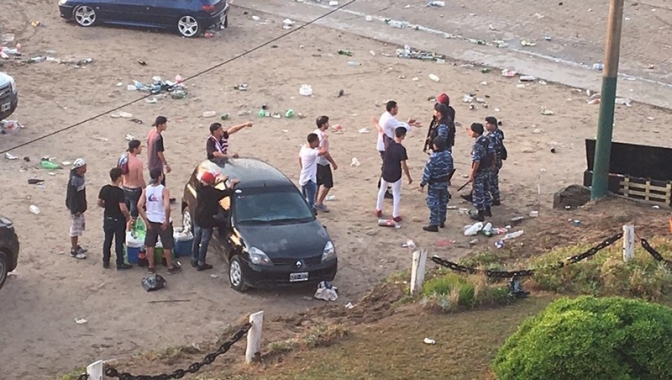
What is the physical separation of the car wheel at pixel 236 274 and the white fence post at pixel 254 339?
135 inches

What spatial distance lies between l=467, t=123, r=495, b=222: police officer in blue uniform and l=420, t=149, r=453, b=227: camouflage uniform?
595mm

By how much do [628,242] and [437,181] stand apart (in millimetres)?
4101

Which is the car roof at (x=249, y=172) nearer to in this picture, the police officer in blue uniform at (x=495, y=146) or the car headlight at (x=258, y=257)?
the car headlight at (x=258, y=257)

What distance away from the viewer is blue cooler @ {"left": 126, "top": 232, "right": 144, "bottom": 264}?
15.7 meters

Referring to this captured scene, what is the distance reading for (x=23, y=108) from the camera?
22.8 meters

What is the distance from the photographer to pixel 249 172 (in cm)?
1642

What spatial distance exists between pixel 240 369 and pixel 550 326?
338cm

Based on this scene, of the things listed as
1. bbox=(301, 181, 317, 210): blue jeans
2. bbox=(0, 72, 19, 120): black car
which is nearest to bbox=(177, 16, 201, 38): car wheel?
bbox=(0, 72, 19, 120): black car

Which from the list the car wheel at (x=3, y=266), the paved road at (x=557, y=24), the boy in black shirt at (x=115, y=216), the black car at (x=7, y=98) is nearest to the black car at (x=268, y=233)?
the boy in black shirt at (x=115, y=216)

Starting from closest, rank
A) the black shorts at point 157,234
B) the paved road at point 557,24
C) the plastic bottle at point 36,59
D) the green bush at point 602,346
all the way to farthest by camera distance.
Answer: the green bush at point 602,346 < the black shorts at point 157,234 < the plastic bottle at point 36,59 < the paved road at point 557,24

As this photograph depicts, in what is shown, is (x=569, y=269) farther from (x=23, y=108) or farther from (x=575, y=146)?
(x=23, y=108)

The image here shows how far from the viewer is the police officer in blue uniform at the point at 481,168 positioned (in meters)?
17.8

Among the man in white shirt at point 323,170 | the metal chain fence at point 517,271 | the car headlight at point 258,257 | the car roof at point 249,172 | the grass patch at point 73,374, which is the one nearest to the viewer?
the grass patch at point 73,374

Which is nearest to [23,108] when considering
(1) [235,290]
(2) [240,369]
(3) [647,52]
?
(1) [235,290]
